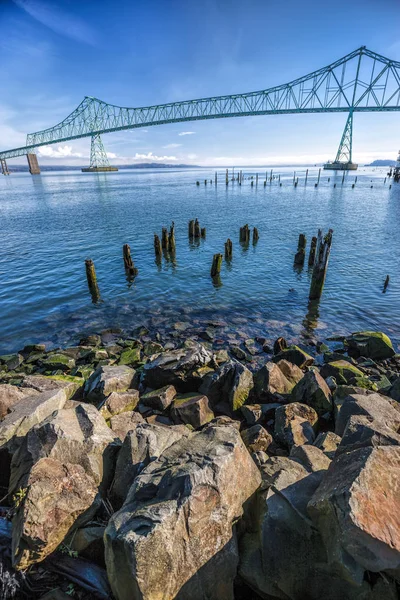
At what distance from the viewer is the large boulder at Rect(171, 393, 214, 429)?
662cm

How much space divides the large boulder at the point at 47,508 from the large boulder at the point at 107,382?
3582mm

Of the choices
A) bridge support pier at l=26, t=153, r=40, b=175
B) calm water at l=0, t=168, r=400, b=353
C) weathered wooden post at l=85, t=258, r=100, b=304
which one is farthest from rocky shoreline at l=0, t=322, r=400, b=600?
bridge support pier at l=26, t=153, r=40, b=175

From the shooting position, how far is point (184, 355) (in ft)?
28.0

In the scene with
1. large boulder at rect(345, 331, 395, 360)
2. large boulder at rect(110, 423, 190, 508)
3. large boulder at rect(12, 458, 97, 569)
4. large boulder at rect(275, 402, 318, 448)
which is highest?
large boulder at rect(12, 458, 97, 569)

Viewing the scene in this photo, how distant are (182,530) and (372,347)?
1048 cm

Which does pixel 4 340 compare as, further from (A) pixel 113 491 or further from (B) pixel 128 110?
(B) pixel 128 110

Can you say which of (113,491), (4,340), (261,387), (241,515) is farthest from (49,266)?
(241,515)

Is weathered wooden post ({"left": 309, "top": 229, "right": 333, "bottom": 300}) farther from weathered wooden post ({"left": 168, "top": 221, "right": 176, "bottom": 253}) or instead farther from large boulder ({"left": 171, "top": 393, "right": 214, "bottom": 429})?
weathered wooden post ({"left": 168, "top": 221, "right": 176, "bottom": 253})

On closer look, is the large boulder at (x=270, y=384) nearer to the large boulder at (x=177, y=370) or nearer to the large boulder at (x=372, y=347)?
the large boulder at (x=177, y=370)

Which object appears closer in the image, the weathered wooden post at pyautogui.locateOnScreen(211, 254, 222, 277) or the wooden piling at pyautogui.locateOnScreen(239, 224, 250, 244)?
the weathered wooden post at pyautogui.locateOnScreen(211, 254, 222, 277)

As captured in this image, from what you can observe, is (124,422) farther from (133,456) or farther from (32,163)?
(32,163)

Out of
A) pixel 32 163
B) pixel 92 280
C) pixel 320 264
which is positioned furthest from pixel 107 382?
pixel 32 163

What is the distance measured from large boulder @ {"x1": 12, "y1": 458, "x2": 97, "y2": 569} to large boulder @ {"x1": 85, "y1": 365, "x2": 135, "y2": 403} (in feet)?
11.8

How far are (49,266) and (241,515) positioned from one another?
2251cm
